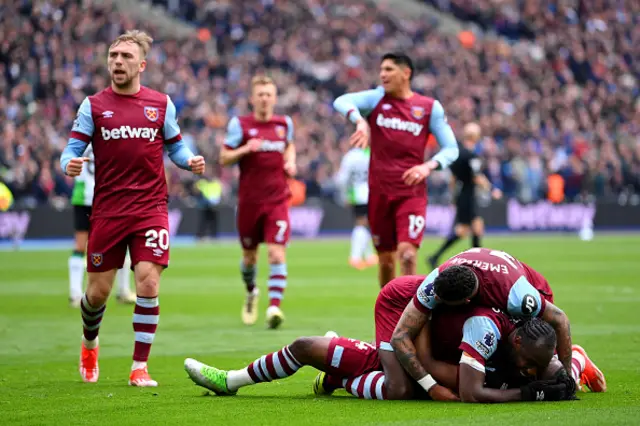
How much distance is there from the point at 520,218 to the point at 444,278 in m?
29.9

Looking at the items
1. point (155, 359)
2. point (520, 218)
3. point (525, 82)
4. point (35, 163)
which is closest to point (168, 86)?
point (35, 163)

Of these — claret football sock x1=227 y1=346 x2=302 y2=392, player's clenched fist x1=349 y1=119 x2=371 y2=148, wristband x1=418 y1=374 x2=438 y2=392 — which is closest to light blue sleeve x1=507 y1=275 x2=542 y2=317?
wristband x1=418 y1=374 x2=438 y2=392

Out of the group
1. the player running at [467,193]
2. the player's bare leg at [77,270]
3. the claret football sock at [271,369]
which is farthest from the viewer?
the player running at [467,193]

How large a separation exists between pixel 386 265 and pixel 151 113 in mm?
3943

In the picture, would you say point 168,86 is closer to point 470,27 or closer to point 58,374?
point 470,27

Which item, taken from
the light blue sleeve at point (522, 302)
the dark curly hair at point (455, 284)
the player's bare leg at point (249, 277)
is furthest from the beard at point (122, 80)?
the player's bare leg at point (249, 277)

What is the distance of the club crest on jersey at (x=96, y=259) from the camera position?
8375mm

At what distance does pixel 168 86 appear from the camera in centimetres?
3400

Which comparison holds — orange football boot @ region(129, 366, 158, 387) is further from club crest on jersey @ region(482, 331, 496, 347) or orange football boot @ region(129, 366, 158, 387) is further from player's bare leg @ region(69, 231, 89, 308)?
player's bare leg @ region(69, 231, 89, 308)

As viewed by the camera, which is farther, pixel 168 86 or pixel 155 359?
pixel 168 86

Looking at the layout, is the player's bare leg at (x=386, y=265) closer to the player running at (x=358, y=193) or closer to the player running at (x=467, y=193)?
the player running at (x=467, y=193)

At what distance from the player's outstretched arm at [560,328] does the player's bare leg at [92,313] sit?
3.44 metres

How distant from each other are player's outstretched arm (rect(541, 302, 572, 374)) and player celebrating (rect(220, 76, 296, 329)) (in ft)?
19.8

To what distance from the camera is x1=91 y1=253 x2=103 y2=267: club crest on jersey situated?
8375 millimetres
